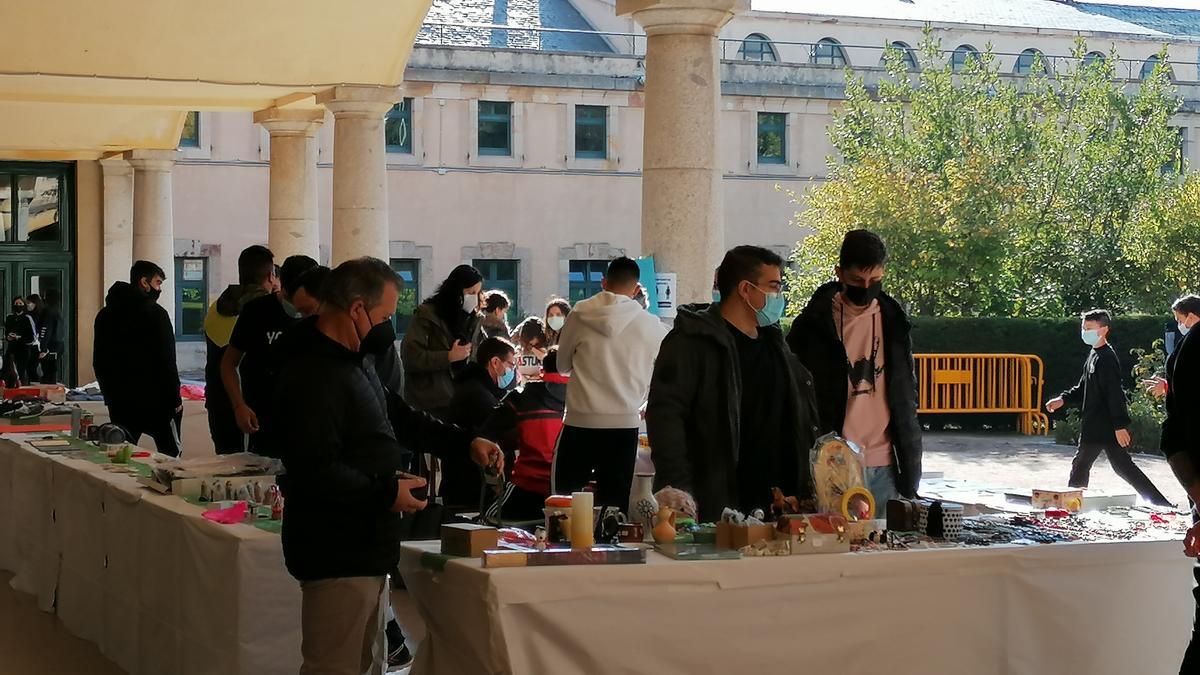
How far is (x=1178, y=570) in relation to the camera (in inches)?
223

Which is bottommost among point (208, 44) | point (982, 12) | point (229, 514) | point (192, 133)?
point (229, 514)

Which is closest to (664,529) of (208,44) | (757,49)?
(208,44)

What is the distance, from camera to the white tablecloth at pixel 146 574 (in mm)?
5941

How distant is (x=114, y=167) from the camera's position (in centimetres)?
2373

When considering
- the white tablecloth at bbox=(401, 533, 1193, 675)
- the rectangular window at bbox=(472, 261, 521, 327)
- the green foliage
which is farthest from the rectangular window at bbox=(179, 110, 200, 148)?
the white tablecloth at bbox=(401, 533, 1193, 675)

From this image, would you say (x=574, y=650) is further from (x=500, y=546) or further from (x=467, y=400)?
(x=467, y=400)

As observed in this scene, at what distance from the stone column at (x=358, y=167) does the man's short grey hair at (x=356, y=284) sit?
9984mm

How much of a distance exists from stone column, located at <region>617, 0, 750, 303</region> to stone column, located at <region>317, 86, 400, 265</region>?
538 cm

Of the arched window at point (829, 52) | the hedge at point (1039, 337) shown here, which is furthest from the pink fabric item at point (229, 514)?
the arched window at point (829, 52)

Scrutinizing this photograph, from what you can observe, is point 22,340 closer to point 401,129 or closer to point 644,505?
point 401,129

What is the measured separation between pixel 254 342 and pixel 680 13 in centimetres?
315

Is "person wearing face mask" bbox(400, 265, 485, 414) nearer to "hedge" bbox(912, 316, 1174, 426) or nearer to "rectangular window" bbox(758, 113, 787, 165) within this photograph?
"hedge" bbox(912, 316, 1174, 426)

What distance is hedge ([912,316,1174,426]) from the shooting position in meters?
23.5

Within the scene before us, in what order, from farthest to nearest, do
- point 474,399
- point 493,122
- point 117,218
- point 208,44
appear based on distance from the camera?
1. point 493,122
2. point 117,218
3. point 208,44
4. point 474,399
